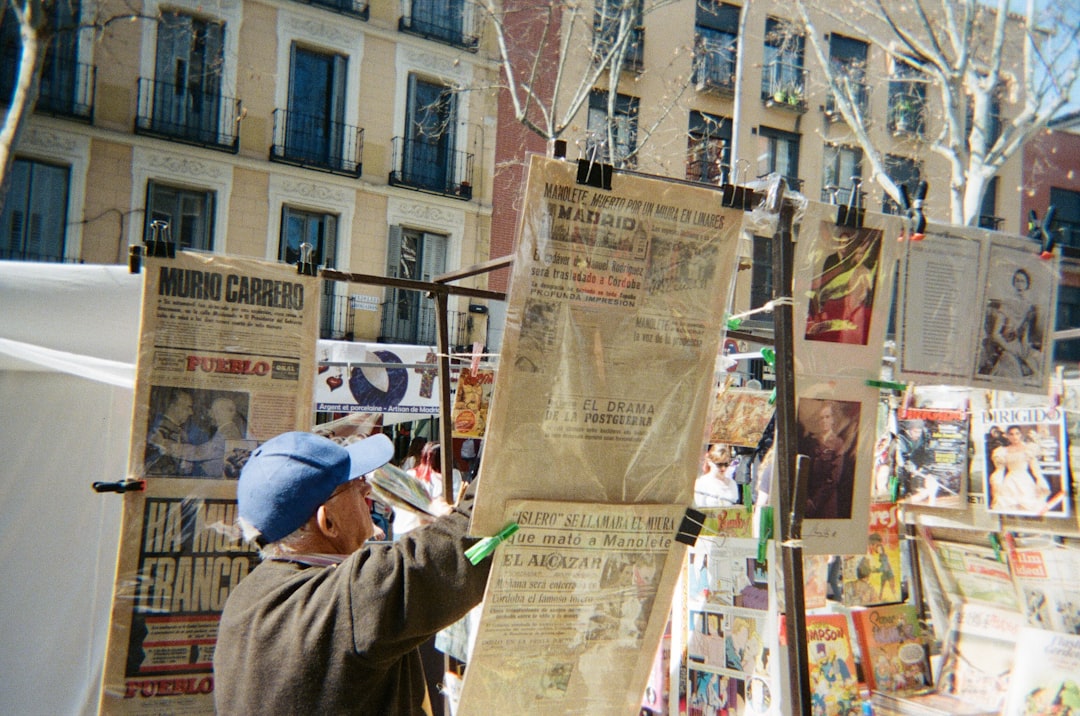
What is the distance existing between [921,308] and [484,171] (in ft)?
46.8

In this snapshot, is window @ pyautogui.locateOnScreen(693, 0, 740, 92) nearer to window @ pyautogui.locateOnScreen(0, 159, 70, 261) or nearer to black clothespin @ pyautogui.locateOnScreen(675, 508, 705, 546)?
window @ pyautogui.locateOnScreen(0, 159, 70, 261)

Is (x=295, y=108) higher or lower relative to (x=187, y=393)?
higher

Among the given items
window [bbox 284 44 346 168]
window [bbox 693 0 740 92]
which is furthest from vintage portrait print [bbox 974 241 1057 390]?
window [bbox 693 0 740 92]

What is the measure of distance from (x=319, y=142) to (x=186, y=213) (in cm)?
252

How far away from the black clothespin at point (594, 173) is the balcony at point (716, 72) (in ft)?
55.1

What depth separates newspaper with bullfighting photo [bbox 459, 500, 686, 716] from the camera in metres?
1.65

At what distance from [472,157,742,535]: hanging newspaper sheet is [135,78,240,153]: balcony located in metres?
13.4

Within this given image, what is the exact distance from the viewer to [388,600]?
1500mm

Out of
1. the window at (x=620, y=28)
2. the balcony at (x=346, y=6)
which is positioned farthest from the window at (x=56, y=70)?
the window at (x=620, y=28)

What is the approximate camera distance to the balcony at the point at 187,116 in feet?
44.1

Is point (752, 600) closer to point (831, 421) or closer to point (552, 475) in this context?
point (831, 421)

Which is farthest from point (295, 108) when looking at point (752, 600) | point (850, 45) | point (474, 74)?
point (752, 600)

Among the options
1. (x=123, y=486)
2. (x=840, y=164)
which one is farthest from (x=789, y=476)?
(x=840, y=164)

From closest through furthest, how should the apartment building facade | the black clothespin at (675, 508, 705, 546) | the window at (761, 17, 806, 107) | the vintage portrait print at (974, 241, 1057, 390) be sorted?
the black clothespin at (675, 508, 705, 546), the vintage portrait print at (974, 241, 1057, 390), the apartment building facade, the window at (761, 17, 806, 107)
